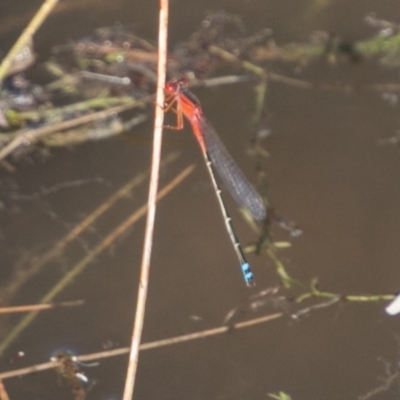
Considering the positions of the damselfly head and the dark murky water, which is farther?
the damselfly head

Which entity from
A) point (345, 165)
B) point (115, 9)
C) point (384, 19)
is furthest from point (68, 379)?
point (384, 19)

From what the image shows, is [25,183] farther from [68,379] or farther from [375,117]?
[375,117]

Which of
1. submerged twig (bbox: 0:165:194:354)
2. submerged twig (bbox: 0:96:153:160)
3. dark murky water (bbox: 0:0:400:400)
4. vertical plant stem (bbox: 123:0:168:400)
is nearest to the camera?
vertical plant stem (bbox: 123:0:168:400)

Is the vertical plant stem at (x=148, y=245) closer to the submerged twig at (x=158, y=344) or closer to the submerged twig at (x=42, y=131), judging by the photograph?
the submerged twig at (x=158, y=344)

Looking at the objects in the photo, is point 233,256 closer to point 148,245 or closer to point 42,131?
point 148,245

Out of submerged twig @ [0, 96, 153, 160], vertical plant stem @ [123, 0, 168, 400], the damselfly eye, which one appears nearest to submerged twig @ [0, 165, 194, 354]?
the damselfly eye

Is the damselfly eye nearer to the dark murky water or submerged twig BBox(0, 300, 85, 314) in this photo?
the dark murky water

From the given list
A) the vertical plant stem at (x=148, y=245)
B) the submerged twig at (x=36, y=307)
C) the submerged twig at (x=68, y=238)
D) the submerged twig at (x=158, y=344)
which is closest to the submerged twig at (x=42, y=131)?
the submerged twig at (x=68, y=238)
